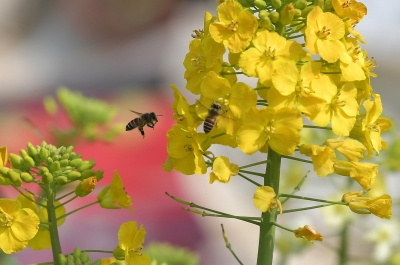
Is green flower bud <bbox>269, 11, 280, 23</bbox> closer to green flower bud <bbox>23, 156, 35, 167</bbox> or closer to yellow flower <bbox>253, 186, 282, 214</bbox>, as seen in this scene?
yellow flower <bbox>253, 186, 282, 214</bbox>

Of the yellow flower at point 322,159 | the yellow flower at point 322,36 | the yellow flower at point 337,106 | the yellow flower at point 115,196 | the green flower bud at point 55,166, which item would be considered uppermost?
the yellow flower at point 322,36

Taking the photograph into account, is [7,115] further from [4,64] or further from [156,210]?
[156,210]

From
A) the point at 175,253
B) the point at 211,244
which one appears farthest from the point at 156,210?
the point at 175,253

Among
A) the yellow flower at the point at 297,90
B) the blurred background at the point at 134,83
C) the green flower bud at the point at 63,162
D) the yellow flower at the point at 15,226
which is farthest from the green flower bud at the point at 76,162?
the blurred background at the point at 134,83

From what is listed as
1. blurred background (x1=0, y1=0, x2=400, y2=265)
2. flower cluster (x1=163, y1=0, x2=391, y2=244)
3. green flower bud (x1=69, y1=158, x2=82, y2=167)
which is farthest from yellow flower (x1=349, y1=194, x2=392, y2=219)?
blurred background (x1=0, y1=0, x2=400, y2=265)

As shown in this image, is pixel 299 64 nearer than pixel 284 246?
Yes

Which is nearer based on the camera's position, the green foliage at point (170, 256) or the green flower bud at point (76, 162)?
the green flower bud at point (76, 162)

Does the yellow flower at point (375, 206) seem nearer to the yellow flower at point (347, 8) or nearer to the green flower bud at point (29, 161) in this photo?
the yellow flower at point (347, 8)
